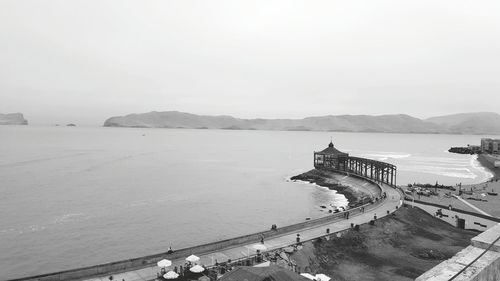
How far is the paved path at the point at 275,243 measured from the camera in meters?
27.6

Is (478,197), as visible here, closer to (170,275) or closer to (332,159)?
(332,159)

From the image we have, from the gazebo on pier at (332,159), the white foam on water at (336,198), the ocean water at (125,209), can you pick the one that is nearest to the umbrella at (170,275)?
the ocean water at (125,209)

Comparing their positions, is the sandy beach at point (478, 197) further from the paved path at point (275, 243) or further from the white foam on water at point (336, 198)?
the paved path at point (275, 243)

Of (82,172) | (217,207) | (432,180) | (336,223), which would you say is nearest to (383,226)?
(336,223)

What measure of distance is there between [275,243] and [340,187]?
52.8 metres

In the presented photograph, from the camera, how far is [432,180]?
106m

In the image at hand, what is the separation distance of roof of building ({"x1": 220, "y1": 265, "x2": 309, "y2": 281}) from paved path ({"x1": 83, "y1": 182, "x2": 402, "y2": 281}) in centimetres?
831

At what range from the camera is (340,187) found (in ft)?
A: 277

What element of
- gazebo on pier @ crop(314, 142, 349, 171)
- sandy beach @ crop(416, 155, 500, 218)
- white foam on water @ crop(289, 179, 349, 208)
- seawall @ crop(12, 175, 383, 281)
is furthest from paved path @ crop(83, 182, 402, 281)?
gazebo on pier @ crop(314, 142, 349, 171)

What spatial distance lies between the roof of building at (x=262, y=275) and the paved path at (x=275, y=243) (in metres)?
8.31

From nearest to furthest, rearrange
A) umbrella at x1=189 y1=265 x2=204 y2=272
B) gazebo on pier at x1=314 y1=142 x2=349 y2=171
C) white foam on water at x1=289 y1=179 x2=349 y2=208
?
umbrella at x1=189 y1=265 x2=204 y2=272 < white foam on water at x1=289 y1=179 x2=349 y2=208 < gazebo on pier at x1=314 y1=142 x2=349 y2=171

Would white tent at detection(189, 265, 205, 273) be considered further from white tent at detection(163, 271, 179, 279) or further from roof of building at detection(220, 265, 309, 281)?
roof of building at detection(220, 265, 309, 281)

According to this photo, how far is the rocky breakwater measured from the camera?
68.5 metres

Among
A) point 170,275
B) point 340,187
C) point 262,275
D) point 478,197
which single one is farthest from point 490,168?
point 170,275
